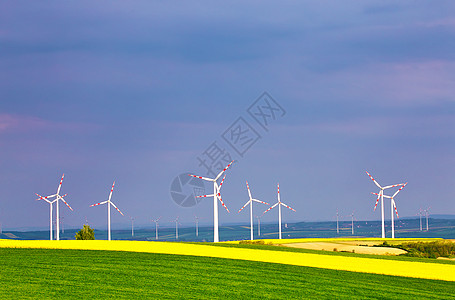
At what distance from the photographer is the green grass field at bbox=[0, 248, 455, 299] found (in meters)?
23.4

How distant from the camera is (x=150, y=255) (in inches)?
1371

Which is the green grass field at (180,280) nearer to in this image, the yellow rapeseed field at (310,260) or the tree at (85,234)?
the yellow rapeseed field at (310,260)

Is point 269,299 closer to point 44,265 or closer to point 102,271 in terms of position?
point 102,271

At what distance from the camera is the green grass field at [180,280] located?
76.9 ft

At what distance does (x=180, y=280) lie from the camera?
1038 inches

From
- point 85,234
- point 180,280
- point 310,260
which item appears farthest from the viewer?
point 85,234

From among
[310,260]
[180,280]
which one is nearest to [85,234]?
[310,260]

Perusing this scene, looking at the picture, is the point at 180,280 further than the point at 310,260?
No

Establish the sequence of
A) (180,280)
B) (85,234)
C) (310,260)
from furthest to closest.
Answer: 1. (85,234)
2. (310,260)
3. (180,280)

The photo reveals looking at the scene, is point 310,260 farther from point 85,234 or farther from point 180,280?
point 85,234

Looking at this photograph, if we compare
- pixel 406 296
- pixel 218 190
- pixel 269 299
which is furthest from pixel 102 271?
pixel 218 190

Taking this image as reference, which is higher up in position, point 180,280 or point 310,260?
point 180,280

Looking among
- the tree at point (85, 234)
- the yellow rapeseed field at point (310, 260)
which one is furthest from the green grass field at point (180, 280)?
the tree at point (85, 234)

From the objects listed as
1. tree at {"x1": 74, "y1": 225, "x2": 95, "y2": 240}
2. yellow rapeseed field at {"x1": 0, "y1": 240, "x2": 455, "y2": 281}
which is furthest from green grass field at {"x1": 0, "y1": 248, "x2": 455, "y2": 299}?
tree at {"x1": 74, "y1": 225, "x2": 95, "y2": 240}
